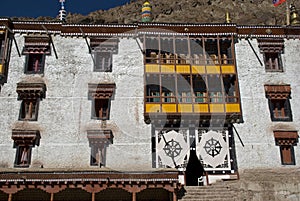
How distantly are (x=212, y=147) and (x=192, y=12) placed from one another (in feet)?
134

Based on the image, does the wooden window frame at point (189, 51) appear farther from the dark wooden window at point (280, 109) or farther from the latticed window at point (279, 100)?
the dark wooden window at point (280, 109)

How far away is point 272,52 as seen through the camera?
28.0 metres

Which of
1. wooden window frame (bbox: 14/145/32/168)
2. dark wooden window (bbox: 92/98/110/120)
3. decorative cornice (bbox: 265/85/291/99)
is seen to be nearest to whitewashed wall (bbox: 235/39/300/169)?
decorative cornice (bbox: 265/85/291/99)

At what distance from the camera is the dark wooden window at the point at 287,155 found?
25.3 meters

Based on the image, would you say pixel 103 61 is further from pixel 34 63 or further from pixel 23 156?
pixel 23 156

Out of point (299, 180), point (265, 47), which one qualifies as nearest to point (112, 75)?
point (265, 47)

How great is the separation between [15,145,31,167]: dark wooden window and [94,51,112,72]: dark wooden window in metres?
7.38

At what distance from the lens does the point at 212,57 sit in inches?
1096

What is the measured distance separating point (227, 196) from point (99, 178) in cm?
714

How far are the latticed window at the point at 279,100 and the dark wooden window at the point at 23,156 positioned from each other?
55.3 ft

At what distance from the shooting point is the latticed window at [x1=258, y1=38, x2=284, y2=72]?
28.0 metres

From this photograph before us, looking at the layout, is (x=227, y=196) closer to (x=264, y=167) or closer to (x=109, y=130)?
(x=264, y=167)

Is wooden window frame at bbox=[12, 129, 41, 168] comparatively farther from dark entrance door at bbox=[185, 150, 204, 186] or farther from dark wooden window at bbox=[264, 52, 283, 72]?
dark wooden window at bbox=[264, 52, 283, 72]

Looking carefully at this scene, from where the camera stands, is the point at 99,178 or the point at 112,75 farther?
the point at 112,75
